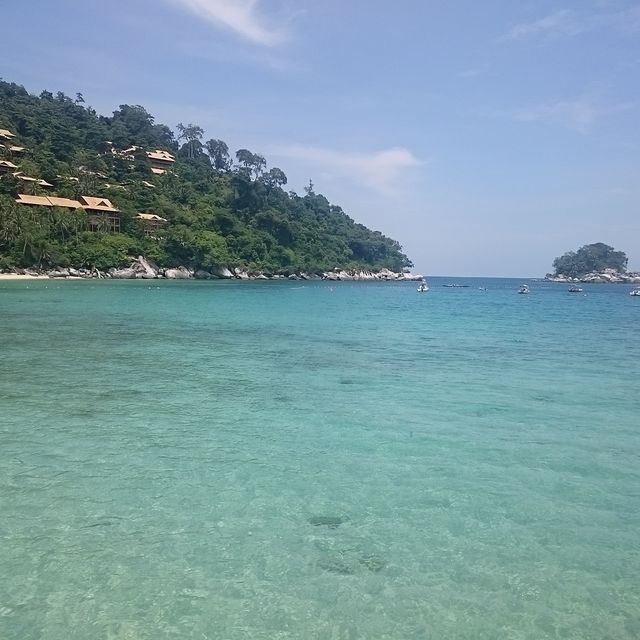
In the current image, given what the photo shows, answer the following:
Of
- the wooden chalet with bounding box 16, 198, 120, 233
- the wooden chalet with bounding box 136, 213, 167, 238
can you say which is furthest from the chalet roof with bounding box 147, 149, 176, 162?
→ the wooden chalet with bounding box 16, 198, 120, 233

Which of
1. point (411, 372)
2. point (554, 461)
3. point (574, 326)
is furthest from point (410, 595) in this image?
point (574, 326)

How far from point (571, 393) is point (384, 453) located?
6149mm

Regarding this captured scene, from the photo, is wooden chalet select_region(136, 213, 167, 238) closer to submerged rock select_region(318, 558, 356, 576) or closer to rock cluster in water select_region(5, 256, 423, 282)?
rock cluster in water select_region(5, 256, 423, 282)

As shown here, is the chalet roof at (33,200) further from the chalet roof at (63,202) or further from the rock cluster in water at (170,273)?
the rock cluster in water at (170,273)

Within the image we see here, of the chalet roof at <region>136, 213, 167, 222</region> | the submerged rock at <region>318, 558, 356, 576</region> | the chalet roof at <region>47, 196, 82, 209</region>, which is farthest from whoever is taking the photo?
the chalet roof at <region>136, 213, 167, 222</region>

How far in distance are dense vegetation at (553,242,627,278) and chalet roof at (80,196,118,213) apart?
15163 cm

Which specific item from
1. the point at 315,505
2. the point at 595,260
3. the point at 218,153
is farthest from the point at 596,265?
the point at 315,505

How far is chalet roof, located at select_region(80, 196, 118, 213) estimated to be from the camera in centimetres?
7907

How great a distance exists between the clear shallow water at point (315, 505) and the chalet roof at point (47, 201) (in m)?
66.6

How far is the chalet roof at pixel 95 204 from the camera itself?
79.1m

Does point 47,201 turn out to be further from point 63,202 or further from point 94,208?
point 94,208

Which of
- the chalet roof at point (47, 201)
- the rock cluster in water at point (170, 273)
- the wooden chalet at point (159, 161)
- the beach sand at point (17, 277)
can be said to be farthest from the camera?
the wooden chalet at point (159, 161)

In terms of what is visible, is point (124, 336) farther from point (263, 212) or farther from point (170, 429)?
point (263, 212)

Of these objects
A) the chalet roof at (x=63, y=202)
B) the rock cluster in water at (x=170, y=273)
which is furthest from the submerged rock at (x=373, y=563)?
the chalet roof at (x=63, y=202)
